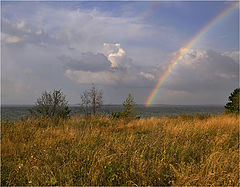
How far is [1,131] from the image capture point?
6734mm

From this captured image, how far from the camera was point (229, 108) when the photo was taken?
21.8 meters

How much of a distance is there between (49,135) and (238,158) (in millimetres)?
6089

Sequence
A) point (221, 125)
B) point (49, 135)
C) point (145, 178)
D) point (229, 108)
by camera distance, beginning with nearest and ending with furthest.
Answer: point (145, 178) < point (49, 135) < point (221, 125) < point (229, 108)

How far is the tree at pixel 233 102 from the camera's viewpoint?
21.1 metres

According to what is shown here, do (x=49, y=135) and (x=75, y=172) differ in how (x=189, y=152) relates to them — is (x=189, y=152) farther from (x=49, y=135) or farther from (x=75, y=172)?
(x=49, y=135)

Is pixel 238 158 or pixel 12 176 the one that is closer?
pixel 12 176

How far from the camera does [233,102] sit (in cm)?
2159

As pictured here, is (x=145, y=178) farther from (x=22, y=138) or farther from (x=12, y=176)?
(x=22, y=138)

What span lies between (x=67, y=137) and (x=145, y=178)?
12.0 ft

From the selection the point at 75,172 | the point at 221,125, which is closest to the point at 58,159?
the point at 75,172

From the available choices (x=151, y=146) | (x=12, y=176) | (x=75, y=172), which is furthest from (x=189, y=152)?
(x=12, y=176)

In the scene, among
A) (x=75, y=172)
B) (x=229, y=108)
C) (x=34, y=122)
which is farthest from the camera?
(x=229, y=108)

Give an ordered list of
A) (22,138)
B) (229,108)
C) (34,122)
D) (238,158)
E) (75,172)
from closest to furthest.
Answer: (75,172), (238,158), (22,138), (34,122), (229,108)

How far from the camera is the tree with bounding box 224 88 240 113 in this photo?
21.1 m
